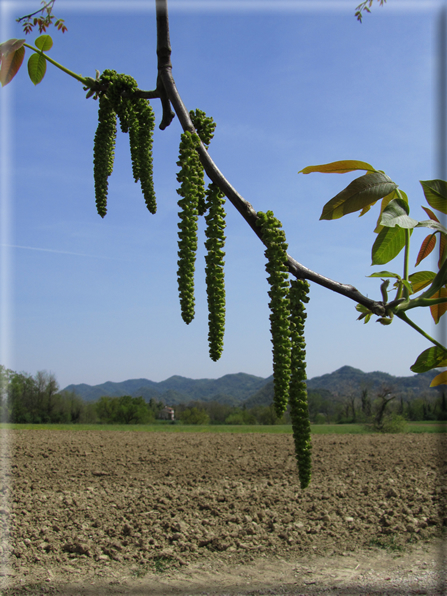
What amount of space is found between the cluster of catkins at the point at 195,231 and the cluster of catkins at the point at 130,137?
0.21 m

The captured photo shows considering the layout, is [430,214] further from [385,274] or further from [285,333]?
[285,333]

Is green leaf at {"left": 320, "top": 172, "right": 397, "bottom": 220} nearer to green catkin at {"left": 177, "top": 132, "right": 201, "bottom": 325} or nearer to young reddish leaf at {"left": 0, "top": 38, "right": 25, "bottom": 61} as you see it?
green catkin at {"left": 177, "top": 132, "right": 201, "bottom": 325}

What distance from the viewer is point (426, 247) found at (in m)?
0.93

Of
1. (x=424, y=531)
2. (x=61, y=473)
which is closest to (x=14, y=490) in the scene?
(x=61, y=473)

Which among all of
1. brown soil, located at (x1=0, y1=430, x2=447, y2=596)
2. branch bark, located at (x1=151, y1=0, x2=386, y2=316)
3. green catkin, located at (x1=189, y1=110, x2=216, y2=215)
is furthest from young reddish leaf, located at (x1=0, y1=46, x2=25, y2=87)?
brown soil, located at (x1=0, y1=430, x2=447, y2=596)

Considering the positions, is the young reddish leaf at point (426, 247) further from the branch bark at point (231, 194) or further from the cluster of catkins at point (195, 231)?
the cluster of catkins at point (195, 231)

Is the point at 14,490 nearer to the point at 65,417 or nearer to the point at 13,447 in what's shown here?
the point at 13,447

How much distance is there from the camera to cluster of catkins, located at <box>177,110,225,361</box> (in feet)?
1.85

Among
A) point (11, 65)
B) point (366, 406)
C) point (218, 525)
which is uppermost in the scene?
point (11, 65)

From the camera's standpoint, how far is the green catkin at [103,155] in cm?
87

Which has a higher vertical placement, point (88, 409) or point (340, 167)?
point (340, 167)

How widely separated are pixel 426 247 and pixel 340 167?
313 millimetres

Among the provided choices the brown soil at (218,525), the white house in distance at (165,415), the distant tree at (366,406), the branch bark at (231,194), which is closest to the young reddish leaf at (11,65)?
the branch bark at (231,194)

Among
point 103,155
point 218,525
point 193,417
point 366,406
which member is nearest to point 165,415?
point 193,417
